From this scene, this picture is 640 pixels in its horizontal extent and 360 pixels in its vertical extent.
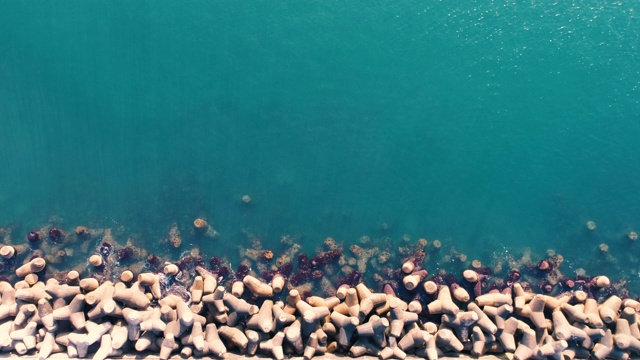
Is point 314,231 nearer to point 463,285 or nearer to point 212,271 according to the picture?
point 212,271

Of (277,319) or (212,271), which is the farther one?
(212,271)

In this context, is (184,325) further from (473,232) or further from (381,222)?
(473,232)

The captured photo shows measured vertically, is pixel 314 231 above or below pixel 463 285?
above

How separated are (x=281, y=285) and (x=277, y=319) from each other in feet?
3.68

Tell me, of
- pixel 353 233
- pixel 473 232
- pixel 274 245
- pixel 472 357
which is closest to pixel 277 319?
pixel 274 245

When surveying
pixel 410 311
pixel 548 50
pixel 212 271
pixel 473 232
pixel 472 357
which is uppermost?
pixel 548 50

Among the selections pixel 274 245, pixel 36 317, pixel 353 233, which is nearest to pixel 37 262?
pixel 36 317

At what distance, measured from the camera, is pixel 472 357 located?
40.7 feet

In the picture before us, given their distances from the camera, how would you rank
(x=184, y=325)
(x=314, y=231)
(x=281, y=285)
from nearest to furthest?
(x=184, y=325)
(x=281, y=285)
(x=314, y=231)

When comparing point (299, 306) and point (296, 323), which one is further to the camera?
point (299, 306)

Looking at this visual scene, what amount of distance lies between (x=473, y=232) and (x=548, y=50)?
6.20m

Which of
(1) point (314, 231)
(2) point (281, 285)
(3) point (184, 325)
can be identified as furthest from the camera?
(1) point (314, 231)

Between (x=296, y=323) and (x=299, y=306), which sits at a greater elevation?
(x=299, y=306)

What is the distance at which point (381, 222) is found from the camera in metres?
13.8
